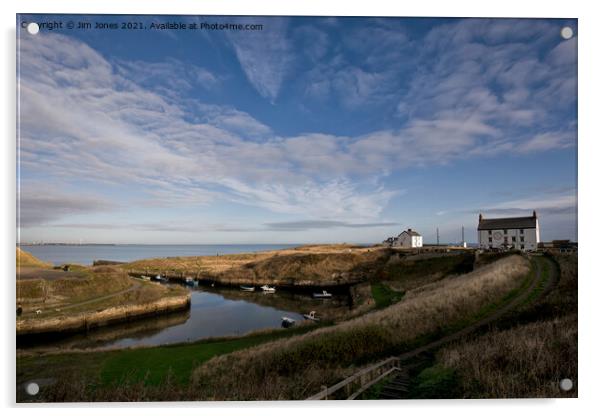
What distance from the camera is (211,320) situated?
69.7 feet

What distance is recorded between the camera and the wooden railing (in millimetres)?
5188

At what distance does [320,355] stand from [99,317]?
15530 mm

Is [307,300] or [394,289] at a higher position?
[394,289]

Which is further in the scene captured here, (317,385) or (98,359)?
(98,359)

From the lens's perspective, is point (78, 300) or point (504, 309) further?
point (78, 300)

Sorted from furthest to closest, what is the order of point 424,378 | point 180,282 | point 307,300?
point 180,282, point 307,300, point 424,378

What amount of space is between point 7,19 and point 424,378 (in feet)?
38.3

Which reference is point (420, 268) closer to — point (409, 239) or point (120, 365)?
point (409, 239)

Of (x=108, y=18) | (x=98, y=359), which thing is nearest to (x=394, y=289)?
(x=98, y=359)

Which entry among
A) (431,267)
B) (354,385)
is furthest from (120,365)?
(431,267)
